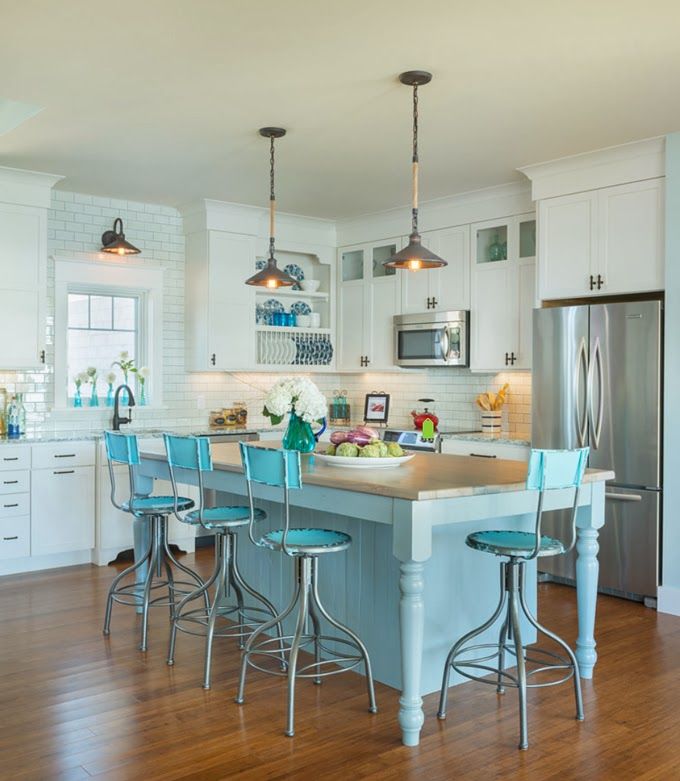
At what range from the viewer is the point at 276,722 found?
126 inches

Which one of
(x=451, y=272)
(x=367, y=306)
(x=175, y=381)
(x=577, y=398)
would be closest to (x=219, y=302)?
(x=175, y=381)

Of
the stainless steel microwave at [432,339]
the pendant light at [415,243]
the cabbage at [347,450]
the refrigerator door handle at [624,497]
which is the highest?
the pendant light at [415,243]

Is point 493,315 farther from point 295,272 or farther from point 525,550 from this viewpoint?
point 525,550

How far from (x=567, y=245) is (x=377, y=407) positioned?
2.58 meters

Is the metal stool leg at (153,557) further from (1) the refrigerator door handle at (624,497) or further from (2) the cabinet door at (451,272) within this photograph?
(2) the cabinet door at (451,272)

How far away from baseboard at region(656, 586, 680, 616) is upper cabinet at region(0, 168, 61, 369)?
442cm

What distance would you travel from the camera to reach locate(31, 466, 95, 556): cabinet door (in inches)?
225

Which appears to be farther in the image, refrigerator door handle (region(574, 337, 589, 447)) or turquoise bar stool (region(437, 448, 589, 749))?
refrigerator door handle (region(574, 337, 589, 447))

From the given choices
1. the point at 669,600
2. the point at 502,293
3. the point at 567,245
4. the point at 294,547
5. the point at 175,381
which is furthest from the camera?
the point at 175,381

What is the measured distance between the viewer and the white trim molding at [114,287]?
6.39 meters

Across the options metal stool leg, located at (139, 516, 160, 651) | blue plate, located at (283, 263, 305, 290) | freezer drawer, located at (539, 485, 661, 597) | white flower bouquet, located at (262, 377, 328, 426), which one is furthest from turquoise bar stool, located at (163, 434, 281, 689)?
blue plate, located at (283, 263, 305, 290)

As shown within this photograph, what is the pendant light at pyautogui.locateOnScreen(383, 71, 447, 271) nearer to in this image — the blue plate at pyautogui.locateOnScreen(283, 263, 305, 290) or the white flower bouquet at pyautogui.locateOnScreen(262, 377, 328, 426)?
the white flower bouquet at pyautogui.locateOnScreen(262, 377, 328, 426)

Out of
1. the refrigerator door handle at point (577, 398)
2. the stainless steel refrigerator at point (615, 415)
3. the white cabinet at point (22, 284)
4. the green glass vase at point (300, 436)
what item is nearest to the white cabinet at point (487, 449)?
the stainless steel refrigerator at point (615, 415)

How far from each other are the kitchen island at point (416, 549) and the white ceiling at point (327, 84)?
6.07ft
